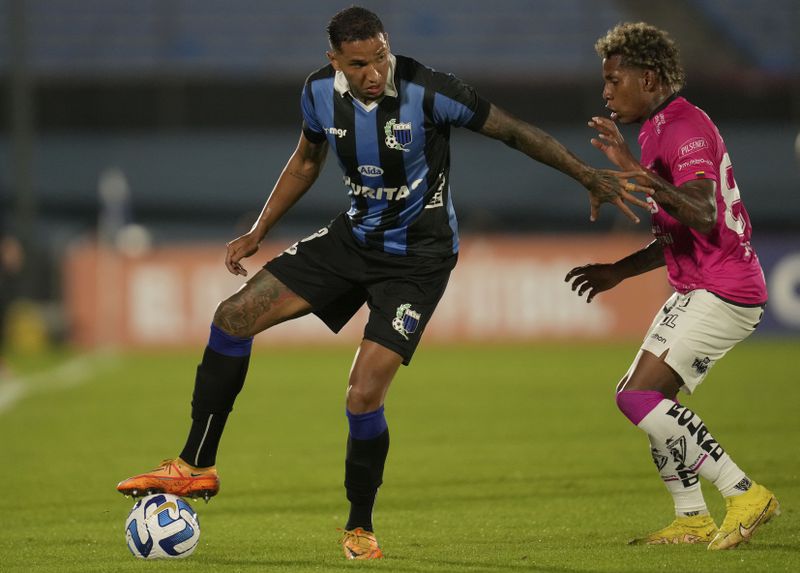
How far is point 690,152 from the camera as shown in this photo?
5.53 meters

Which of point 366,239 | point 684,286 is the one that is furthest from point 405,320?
point 684,286

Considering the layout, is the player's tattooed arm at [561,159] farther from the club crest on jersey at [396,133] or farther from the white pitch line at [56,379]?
the white pitch line at [56,379]

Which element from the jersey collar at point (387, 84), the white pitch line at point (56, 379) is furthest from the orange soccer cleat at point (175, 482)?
A: the white pitch line at point (56, 379)

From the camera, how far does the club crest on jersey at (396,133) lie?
572 centimetres

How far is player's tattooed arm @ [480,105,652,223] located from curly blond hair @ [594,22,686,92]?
537 millimetres

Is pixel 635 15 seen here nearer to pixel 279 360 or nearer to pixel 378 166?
pixel 279 360

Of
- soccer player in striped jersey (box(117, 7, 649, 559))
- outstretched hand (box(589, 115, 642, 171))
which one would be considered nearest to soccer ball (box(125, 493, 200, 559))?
soccer player in striped jersey (box(117, 7, 649, 559))

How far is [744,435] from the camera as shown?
32.1ft

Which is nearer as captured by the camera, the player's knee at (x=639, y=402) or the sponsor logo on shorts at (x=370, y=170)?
the player's knee at (x=639, y=402)

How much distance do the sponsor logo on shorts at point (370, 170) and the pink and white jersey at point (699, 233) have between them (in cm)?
→ 118

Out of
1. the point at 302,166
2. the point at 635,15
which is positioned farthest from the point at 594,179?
the point at 635,15

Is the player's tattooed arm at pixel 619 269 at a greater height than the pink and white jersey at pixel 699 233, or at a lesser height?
lesser

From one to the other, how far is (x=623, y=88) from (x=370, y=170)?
1178 millimetres

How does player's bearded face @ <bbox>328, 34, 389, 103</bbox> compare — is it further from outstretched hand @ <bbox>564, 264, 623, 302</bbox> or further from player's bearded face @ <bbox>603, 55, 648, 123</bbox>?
outstretched hand @ <bbox>564, 264, 623, 302</bbox>
